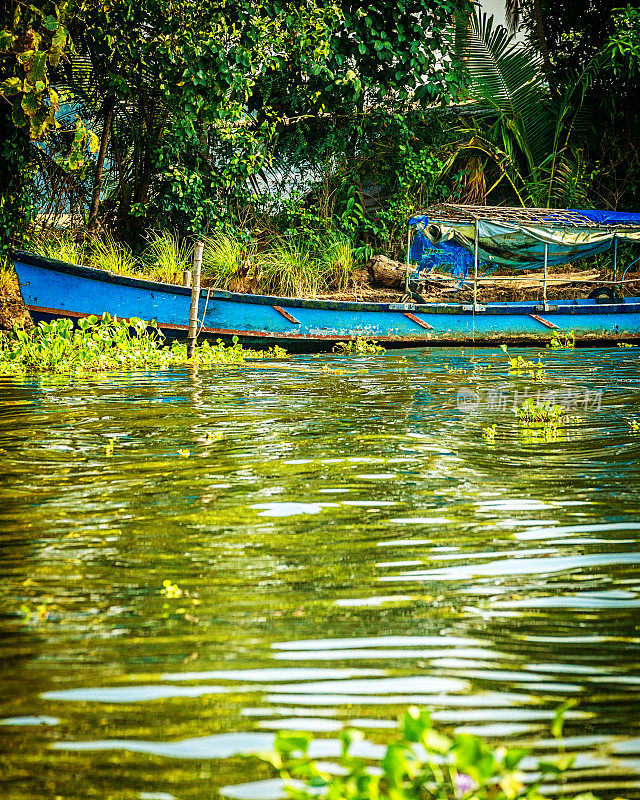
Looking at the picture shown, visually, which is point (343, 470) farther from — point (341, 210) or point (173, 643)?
point (341, 210)

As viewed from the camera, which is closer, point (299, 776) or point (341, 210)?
point (299, 776)

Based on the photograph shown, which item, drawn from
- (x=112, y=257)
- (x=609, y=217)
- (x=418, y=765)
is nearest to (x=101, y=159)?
(x=112, y=257)

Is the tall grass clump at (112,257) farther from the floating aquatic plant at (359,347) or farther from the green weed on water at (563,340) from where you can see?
the green weed on water at (563,340)

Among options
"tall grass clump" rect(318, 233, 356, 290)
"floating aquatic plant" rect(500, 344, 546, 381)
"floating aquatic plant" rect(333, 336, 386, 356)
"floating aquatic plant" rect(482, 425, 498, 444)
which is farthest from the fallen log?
"floating aquatic plant" rect(482, 425, 498, 444)

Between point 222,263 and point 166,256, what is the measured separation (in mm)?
1109

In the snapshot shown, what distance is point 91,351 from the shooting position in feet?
35.3

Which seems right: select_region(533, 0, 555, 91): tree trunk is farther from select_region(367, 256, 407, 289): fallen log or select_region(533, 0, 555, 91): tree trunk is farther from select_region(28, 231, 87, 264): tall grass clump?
select_region(28, 231, 87, 264): tall grass clump

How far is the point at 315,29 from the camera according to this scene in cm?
1509

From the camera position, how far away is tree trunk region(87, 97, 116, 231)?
50.2 feet

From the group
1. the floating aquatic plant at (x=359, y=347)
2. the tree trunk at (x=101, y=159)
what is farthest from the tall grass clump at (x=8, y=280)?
the floating aquatic plant at (x=359, y=347)

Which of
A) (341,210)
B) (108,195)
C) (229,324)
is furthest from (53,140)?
(341,210)

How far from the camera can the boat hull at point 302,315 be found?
12.5 metres

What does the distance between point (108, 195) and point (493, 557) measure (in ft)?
47.8

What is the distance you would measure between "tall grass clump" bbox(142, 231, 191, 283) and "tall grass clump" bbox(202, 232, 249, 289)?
0.38 metres
